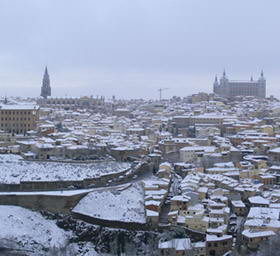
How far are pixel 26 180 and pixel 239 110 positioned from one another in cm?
3157

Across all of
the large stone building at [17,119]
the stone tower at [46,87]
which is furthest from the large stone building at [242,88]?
the large stone building at [17,119]

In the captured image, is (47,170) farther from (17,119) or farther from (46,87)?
(46,87)

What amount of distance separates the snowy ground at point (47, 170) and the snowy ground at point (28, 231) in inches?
103

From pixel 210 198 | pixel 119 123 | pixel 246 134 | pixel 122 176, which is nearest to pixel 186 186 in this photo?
pixel 210 198

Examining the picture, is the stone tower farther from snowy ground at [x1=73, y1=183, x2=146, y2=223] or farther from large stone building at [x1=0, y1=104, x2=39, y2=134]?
snowy ground at [x1=73, y1=183, x2=146, y2=223]

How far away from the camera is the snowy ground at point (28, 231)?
58.1 feet

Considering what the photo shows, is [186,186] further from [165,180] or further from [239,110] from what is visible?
[239,110]

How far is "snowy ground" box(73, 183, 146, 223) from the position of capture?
19.9 m

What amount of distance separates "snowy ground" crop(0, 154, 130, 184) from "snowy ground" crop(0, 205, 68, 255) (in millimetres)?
2614

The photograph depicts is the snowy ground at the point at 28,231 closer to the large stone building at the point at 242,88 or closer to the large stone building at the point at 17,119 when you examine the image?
the large stone building at the point at 17,119

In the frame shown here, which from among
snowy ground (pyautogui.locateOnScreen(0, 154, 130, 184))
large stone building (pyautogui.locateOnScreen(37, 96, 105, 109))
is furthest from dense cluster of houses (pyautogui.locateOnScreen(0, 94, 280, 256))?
large stone building (pyautogui.locateOnScreen(37, 96, 105, 109))

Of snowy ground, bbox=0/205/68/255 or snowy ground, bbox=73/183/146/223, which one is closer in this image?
snowy ground, bbox=0/205/68/255

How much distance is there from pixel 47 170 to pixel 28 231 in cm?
527

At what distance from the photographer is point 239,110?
5012cm
